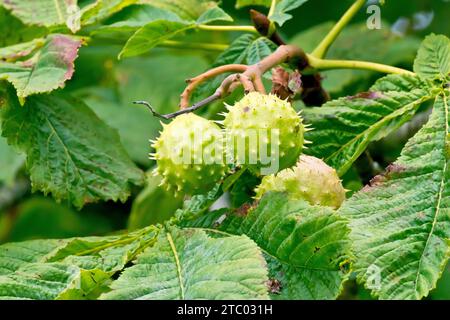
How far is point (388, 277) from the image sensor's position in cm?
134

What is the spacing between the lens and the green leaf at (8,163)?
2.71 m

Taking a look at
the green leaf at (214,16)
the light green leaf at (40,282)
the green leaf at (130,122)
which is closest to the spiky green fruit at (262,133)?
the light green leaf at (40,282)

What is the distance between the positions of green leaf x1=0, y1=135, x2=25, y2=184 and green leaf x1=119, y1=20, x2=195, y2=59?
3.23 feet

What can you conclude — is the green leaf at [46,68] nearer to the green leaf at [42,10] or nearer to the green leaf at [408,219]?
the green leaf at [42,10]

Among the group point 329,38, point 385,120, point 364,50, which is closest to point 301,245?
point 385,120

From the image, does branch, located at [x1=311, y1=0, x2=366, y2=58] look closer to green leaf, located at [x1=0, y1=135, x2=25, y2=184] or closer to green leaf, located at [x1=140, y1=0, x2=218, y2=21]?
green leaf, located at [x1=140, y1=0, x2=218, y2=21]

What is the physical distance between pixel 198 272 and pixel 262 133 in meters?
0.28

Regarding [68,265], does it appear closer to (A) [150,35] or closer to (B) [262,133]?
(B) [262,133]

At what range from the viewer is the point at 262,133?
1428 millimetres

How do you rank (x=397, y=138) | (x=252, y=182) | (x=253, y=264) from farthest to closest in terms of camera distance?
(x=397, y=138)
(x=252, y=182)
(x=253, y=264)

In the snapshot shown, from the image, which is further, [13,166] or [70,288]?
[13,166]

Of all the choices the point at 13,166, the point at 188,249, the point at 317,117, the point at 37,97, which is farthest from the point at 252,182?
the point at 13,166

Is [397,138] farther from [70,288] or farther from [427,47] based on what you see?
[70,288]
